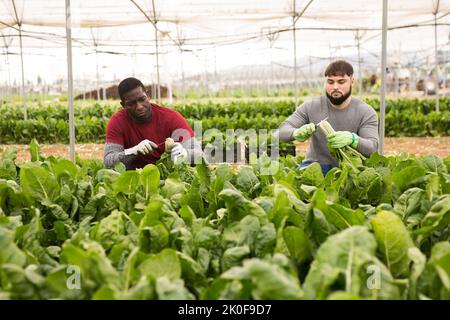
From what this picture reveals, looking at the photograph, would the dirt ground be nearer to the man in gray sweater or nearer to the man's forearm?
the man in gray sweater

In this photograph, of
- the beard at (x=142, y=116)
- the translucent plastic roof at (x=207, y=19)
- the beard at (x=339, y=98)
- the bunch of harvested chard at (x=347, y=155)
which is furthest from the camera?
the translucent plastic roof at (x=207, y=19)

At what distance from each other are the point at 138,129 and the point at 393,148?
959 centimetres

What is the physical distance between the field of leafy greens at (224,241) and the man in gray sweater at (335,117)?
1.87m

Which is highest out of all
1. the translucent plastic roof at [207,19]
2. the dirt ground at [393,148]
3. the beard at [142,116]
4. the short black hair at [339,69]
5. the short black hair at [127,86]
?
the translucent plastic roof at [207,19]

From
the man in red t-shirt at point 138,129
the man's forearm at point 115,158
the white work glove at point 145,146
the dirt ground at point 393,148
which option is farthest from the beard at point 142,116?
the dirt ground at point 393,148

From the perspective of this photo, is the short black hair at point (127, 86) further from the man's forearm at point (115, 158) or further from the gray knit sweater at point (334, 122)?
the gray knit sweater at point (334, 122)

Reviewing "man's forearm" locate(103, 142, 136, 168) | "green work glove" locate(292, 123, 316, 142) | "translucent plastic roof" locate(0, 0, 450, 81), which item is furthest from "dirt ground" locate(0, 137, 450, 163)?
"green work glove" locate(292, 123, 316, 142)

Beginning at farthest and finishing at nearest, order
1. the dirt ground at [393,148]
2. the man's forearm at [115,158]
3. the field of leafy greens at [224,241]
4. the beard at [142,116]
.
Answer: the dirt ground at [393,148] < the beard at [142,116] < the man's forearm at [115,158] < the field of leafy greens at [224,241]

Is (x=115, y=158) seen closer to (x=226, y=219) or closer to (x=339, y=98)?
(x=339, y=98)

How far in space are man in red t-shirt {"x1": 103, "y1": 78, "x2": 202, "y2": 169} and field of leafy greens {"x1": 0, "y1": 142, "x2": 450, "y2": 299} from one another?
159 cm

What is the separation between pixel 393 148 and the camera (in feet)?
42.7

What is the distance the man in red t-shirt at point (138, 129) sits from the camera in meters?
4.44
